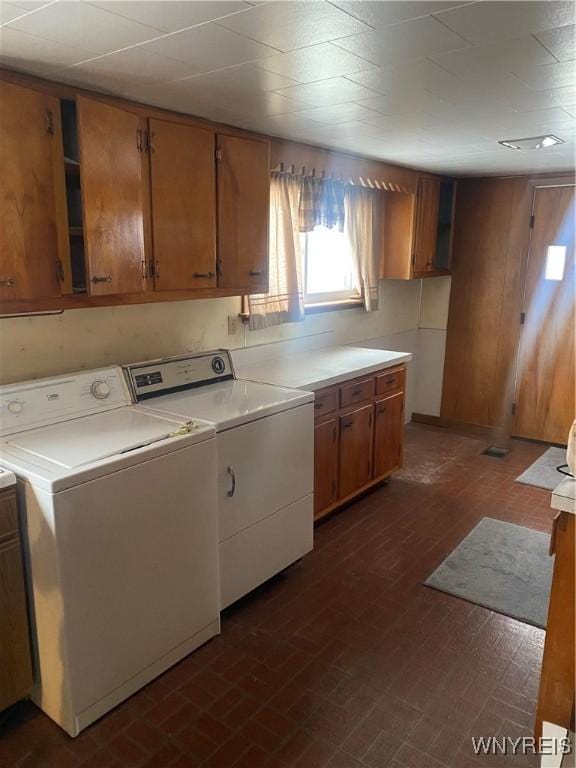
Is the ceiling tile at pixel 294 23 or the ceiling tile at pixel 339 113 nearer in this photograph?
the ceiling tile at pixel 294 23

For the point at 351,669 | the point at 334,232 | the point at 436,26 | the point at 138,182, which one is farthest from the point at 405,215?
the point at 351,669

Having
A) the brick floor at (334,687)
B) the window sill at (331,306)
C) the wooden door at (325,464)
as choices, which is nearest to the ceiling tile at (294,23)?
the wooden door at (325,464)

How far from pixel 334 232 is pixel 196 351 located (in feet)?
5.13

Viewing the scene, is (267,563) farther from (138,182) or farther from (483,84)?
(483,84)

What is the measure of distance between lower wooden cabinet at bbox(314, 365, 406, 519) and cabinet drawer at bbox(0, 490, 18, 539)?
164cm

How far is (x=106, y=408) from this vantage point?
2471 millimetres

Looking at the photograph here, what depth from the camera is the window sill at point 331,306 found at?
396cm

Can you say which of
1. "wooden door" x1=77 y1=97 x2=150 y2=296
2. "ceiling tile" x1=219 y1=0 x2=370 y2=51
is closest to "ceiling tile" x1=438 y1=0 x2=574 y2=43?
"ceiling tile" x1=219 y1=0 x2=370 y2=51

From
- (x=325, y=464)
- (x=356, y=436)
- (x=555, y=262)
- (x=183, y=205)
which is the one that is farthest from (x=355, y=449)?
(x=555, y=262)

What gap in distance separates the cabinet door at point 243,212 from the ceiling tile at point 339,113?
1.21ft

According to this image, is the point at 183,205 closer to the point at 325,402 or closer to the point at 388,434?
the point at 325,402

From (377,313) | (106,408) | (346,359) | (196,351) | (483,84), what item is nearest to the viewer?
(483,84)

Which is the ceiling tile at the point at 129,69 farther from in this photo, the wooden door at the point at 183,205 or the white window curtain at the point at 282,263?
the white window curtain at the point at 282,263

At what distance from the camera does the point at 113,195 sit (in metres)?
2.21
